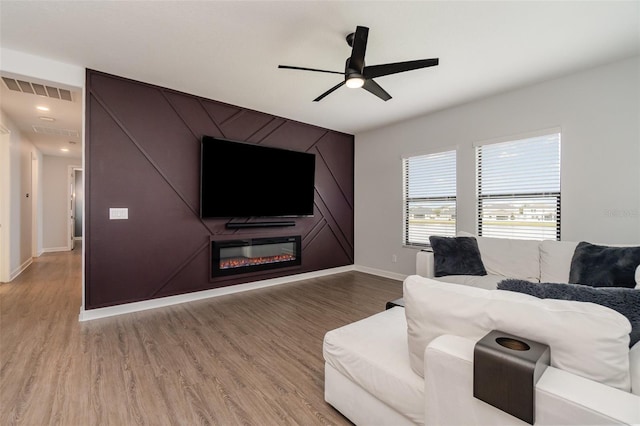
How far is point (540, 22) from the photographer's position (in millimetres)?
2459

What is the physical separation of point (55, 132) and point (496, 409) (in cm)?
778

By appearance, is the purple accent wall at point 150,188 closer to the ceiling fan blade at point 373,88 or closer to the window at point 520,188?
the ceiling fan blade at point 373,88

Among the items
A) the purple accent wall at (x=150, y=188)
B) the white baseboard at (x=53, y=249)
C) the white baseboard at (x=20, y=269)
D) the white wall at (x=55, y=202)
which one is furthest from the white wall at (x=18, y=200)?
the purple accent wall at (x=150, y=188)

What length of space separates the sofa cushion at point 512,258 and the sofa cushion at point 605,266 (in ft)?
1.21

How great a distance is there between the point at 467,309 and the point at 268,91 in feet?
11.6

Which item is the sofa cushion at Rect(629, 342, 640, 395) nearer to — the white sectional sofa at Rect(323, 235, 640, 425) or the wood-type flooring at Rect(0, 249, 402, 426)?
the white sectional sofa at Rect(323, 235, 640, 425)

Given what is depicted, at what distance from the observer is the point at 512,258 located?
3.27m

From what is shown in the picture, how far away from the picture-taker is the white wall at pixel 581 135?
3057mm

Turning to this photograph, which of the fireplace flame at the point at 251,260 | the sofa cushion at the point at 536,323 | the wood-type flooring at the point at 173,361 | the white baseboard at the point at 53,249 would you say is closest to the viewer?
the sofa cushion at the point at 536,323

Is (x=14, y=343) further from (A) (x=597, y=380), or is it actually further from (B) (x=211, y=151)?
(A) (x=597, y=380)

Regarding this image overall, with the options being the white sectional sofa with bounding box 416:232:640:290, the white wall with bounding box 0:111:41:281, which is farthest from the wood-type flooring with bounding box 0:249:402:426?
the white wall with bounding box 0:111:41:281

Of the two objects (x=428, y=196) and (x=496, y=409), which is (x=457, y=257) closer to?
(x=428, y=196)

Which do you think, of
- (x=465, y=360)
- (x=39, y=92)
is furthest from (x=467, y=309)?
(x=39, y=92)

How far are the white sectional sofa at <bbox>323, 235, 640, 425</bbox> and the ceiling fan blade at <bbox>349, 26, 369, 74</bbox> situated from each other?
1850 mm
